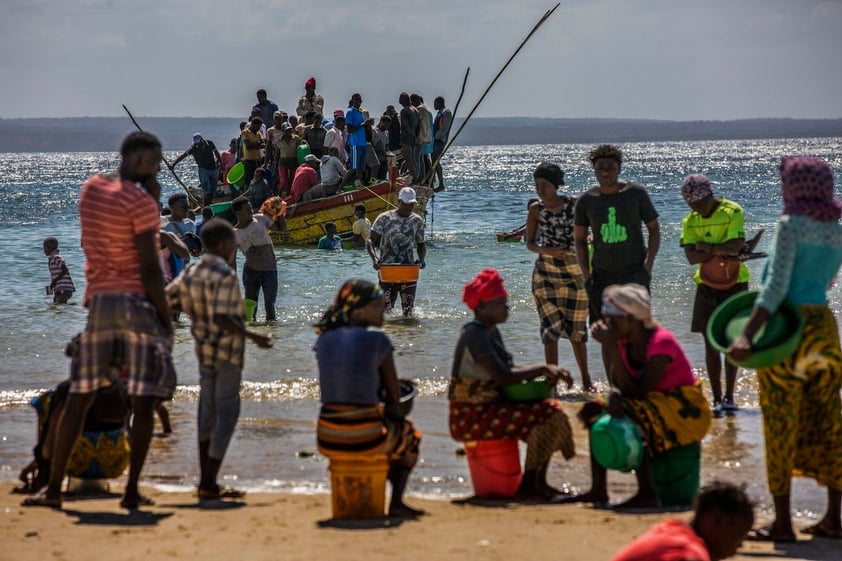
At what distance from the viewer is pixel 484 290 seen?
6.09 metres

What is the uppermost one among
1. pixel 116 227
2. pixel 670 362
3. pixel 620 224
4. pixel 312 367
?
pixel 116 227

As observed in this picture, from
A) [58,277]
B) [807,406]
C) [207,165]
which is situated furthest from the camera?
[207,165]

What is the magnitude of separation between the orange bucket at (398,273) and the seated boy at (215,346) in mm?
6503

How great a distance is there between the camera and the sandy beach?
5004 millimetres

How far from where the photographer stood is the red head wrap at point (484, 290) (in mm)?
6094

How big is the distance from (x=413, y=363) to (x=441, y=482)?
4.52 meters

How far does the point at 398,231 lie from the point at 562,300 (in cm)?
371

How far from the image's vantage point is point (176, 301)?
20.4ft

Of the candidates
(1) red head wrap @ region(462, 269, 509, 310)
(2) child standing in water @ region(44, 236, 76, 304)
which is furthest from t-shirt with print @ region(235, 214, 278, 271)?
(1) red head wrap @ region(462, 269, 509, 310)

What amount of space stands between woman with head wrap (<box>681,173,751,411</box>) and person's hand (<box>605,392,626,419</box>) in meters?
2.55

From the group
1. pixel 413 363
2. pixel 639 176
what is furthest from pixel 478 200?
pixel 413 363

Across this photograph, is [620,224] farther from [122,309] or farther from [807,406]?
[122,309]

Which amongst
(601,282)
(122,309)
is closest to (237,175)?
(601,282)

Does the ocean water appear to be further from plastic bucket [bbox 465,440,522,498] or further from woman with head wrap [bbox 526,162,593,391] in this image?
woman with head wrap [bbox 526,162,593,391]
